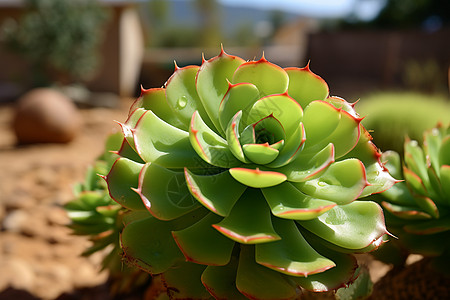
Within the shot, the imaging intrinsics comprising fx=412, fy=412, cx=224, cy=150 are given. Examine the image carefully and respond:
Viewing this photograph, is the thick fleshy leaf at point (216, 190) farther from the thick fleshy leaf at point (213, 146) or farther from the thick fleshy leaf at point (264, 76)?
the thick fleshy leaf at point (264, 76)

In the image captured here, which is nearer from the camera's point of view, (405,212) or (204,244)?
(204,244)

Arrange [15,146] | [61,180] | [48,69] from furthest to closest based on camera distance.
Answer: [48,69]
[15,146]
[61,180]

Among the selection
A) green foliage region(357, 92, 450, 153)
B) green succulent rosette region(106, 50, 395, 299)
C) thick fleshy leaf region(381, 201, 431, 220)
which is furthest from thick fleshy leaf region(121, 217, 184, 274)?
green foliage region(357, 92, 450, 153)

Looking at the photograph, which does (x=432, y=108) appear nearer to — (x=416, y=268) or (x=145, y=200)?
(x=416, y=268)

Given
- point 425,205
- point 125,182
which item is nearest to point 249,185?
point 125,182

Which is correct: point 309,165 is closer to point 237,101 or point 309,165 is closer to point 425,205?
point 237,101

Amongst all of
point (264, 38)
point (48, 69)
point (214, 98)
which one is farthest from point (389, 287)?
point (264, 38)
